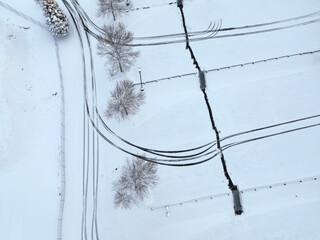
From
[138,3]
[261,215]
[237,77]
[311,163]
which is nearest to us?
[261,215]

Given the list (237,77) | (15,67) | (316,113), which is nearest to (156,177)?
(237,77)

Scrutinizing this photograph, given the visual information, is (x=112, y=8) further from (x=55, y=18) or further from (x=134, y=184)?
(x=134, y=184)

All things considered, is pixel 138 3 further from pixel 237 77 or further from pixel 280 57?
pixel 280 57

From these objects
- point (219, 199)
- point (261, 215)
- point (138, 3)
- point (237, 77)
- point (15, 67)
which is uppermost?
point (138, 3)

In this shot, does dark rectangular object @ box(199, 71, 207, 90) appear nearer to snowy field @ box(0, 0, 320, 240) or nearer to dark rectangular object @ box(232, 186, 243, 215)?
snowy field @ box(0, 0, 320, 240)

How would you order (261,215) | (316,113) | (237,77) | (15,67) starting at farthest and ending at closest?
(15,67)
(237,77)
(316,113)
(261,215)

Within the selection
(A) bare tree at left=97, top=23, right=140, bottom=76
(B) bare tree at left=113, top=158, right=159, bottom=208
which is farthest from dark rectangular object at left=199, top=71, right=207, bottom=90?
(B) bare tree at left=113, top=158, right=159, bottom=208
